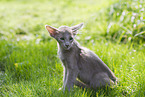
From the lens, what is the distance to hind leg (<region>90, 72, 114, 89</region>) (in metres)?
3.04

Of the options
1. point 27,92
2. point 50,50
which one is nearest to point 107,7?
point 50,50

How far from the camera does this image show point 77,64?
3.21 m

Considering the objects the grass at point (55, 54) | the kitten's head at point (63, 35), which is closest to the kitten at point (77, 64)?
the kitten's head at point (63, 35)

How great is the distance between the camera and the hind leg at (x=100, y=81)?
304cm

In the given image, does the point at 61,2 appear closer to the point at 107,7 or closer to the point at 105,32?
the point at 107,7

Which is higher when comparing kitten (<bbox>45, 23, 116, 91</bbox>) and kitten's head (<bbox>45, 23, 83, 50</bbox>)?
kitten's head (<bbox>45, 23, 83, 50</bbox>)

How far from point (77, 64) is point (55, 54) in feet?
4.68

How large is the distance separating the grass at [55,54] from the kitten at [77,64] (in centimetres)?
16

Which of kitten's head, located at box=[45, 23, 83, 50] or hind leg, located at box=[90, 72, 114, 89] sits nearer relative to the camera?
kitten's head, located at box=[45, 23, 83, 50]

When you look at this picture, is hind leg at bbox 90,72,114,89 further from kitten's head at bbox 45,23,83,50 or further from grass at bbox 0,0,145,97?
kitten's head at bbox 45,23,83,50

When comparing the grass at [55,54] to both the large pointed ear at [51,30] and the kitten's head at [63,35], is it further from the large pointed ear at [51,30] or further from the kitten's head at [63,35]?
the large pointed ear at [51,30]

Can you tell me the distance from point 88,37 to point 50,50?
151 cm

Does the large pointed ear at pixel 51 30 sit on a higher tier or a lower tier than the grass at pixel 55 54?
higher

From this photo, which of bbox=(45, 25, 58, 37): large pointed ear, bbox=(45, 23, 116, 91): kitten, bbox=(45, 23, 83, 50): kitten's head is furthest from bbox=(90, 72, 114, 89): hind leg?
bbox=(45, 25, 58, 37): large pointed ear
